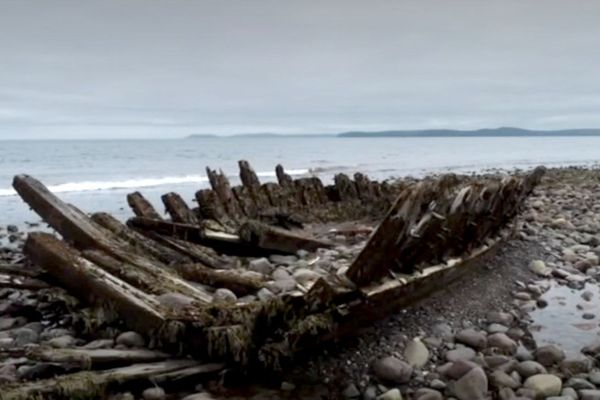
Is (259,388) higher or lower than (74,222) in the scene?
lower

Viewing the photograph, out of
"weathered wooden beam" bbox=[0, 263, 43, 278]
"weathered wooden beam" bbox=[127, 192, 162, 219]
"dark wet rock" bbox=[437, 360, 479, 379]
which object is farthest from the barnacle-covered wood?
"weathered wooden beam" bbox=[127, 192, 162, 219]

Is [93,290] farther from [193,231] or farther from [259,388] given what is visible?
[193,231]

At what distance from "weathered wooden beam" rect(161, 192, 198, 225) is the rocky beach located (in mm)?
1238

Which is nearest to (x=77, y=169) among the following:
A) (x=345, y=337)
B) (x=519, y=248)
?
(x=519, y=248)

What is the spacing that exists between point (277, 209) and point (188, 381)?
515cm

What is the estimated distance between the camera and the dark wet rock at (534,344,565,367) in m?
4.83

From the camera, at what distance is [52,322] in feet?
16.6

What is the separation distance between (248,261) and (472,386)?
361cm

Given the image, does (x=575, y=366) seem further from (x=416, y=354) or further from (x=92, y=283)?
(x=92, y=283)

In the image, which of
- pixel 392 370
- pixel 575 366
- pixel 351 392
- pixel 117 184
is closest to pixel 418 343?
pixel 392 370

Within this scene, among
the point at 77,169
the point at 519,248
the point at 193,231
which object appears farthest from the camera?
the point at 77,169

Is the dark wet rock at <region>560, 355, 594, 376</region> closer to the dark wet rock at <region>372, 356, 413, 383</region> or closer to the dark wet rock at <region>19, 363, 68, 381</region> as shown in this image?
the dark wet rock at <region>372, 356, 413, 383</region>

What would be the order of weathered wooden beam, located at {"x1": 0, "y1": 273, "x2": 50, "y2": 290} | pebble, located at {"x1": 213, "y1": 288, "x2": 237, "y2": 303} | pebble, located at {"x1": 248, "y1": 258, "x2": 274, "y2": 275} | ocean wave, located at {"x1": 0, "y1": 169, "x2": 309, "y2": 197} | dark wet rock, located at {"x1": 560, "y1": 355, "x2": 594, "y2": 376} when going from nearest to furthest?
dark wet rock, located at {"x1": 560, "y1": 355, "x2": 594, "y2": 376}, pebble, located at {"x1": 213, "y1": 288, "x2": 237, "y2": 303}, weathered wooden beam, located at {"x1": 0, "y1": 273, "x2": 50, "y2": 290}, pebble, located at {"x1": 248, "y1": 258, "x2": 274, "y2": 275}, ocean wave, located at {"x1": 0, "y1": 169, "x2": 309, "y2": 197}

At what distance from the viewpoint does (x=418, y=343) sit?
4891mm
